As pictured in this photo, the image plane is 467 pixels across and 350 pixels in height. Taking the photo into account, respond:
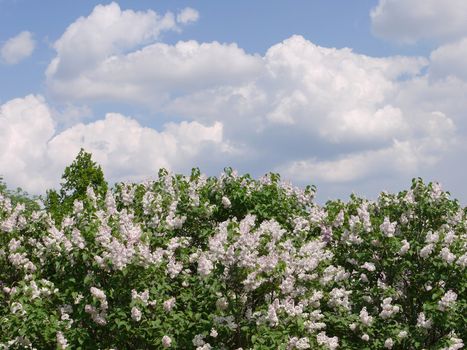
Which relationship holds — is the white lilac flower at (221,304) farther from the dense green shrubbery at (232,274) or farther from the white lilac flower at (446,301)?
the white lilac flower at (446,301)

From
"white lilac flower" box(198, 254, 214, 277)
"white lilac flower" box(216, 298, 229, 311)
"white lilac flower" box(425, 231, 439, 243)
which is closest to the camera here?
"white lilac flower" box(198, 254, 214, 277)

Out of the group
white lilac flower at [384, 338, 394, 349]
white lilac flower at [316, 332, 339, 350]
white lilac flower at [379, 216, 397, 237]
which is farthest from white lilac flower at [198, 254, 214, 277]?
white lilac flower at [379, 216, 397, 237]

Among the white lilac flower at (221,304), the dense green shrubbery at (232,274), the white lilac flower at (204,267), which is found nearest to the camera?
the white lilac flower at (204,267)

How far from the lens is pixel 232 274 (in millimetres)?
10156

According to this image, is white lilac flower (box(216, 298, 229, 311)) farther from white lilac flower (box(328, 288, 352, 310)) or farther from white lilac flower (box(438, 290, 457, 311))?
white lilac flower (box(438, 290, 457, 311))

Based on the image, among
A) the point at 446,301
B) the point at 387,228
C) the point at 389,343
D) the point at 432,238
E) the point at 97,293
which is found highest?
the point at 387,228

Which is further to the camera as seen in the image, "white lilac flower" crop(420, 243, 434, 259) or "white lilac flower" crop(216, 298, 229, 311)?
"white lilac flower" crop(420, 243, 434, 259)

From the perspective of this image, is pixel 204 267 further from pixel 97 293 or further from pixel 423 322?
pixel 423 322

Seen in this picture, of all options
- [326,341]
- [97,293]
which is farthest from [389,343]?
[97,293]

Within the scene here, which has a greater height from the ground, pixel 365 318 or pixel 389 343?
pixel 365 318

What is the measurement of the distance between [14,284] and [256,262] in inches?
221

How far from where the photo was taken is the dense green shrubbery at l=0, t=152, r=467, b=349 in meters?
10.3

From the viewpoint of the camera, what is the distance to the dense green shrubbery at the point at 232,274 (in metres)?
10.3

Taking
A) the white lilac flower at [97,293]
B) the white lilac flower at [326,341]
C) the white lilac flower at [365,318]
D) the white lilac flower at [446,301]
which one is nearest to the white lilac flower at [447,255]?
the white lilac flower at [446,301]
